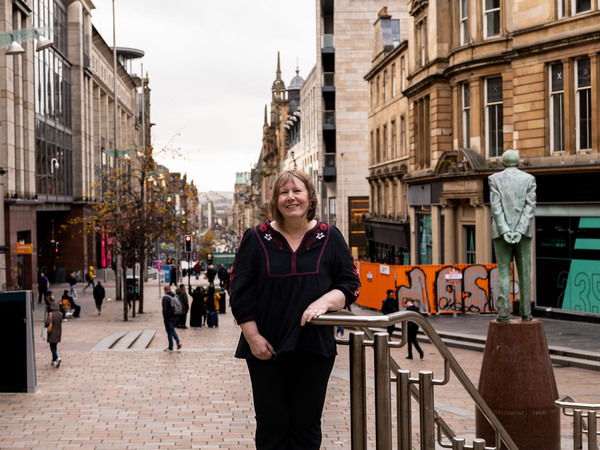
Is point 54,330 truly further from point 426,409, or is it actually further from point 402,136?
point 402,136

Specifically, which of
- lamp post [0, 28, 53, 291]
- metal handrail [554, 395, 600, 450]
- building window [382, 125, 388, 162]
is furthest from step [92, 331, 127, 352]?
building window [382, 125, 388, 162]

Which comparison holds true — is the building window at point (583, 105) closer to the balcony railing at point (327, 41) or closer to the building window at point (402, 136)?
the building window at point (402, 136)

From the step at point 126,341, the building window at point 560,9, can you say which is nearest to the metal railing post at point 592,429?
the step at point 126,341

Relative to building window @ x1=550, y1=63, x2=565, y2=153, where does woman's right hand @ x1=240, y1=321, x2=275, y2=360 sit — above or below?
below

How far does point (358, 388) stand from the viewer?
4375mm

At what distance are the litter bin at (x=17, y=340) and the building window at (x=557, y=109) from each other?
56.9 ft

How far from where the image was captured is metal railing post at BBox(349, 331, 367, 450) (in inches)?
169

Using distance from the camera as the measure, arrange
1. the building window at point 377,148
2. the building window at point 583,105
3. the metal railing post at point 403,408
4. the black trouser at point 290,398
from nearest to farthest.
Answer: the black trouser at point 290,398
the metal railing post at point 403,408
the building window at point 583,105
the building window at point 377,148

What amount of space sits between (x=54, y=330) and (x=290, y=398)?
14.5 meters

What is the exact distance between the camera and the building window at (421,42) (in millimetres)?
34656

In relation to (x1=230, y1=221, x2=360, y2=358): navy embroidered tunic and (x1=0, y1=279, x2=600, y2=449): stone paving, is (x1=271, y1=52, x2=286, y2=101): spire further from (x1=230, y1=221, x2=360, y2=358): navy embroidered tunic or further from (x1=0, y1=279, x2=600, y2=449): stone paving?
(x1=230, y1=221, x2=360, y2=358): navy embroidered tunic

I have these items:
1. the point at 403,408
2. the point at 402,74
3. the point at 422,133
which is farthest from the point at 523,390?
the point at 402,74

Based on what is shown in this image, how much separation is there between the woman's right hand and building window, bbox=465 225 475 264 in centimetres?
2740

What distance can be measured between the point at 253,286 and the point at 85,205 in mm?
56352
